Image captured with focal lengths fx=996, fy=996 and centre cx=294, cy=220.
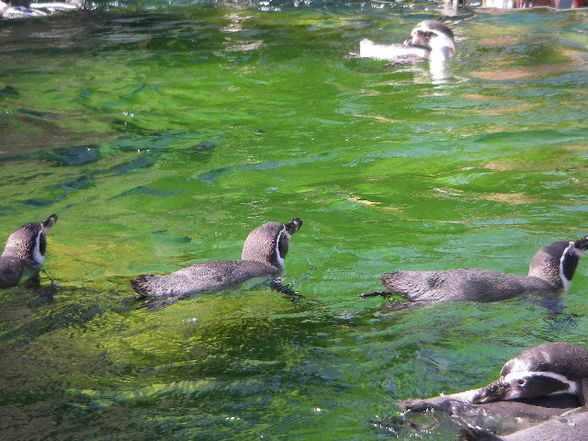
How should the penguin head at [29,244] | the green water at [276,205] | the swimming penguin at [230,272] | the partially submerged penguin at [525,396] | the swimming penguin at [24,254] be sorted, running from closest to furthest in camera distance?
the partially submerged penguin at [525,396]
the green water at [276,205]
the swimming penguin at [230,272]
the swimming penguin at [24,254]
the penguin head at [29,244]

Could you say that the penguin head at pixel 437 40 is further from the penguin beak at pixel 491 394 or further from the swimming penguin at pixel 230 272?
the penguin beak at pixel 491 394

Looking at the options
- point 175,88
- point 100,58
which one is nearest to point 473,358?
point 175,88

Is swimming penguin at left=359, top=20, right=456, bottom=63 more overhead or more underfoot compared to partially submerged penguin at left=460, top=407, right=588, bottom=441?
more overhead

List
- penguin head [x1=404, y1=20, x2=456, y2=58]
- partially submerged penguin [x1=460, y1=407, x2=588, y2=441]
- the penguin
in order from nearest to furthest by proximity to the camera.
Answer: partially submerged penguin [x1=460, y1=407, x2=588, y2=441] < penguin head [x1=404, y1=20, x2=456, y2=58] < the penguin

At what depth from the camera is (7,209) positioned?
8.75m

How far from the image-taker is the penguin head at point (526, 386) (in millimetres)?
4355

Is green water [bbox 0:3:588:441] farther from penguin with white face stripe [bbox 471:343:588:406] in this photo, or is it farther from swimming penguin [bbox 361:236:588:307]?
penguin with white face stripe [bbox 471:343:588:406]

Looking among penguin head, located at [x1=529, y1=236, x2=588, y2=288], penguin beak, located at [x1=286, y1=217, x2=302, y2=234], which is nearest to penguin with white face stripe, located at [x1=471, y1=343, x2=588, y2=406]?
penguin head, located at [x1=529, y1=236, x2=588, y2=288]

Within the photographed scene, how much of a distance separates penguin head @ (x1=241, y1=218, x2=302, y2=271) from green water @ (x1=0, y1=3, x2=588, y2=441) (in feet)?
0.79

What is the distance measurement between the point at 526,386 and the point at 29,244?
4.03 m

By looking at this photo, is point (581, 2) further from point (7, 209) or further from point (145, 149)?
point (7, 209)

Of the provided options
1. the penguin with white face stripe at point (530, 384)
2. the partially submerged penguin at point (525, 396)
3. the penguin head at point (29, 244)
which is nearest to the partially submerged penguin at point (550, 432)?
the partially submerged penguin at point (525, 396)

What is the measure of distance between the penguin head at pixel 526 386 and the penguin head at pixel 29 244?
12.6ft

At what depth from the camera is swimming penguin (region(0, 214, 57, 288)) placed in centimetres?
665
